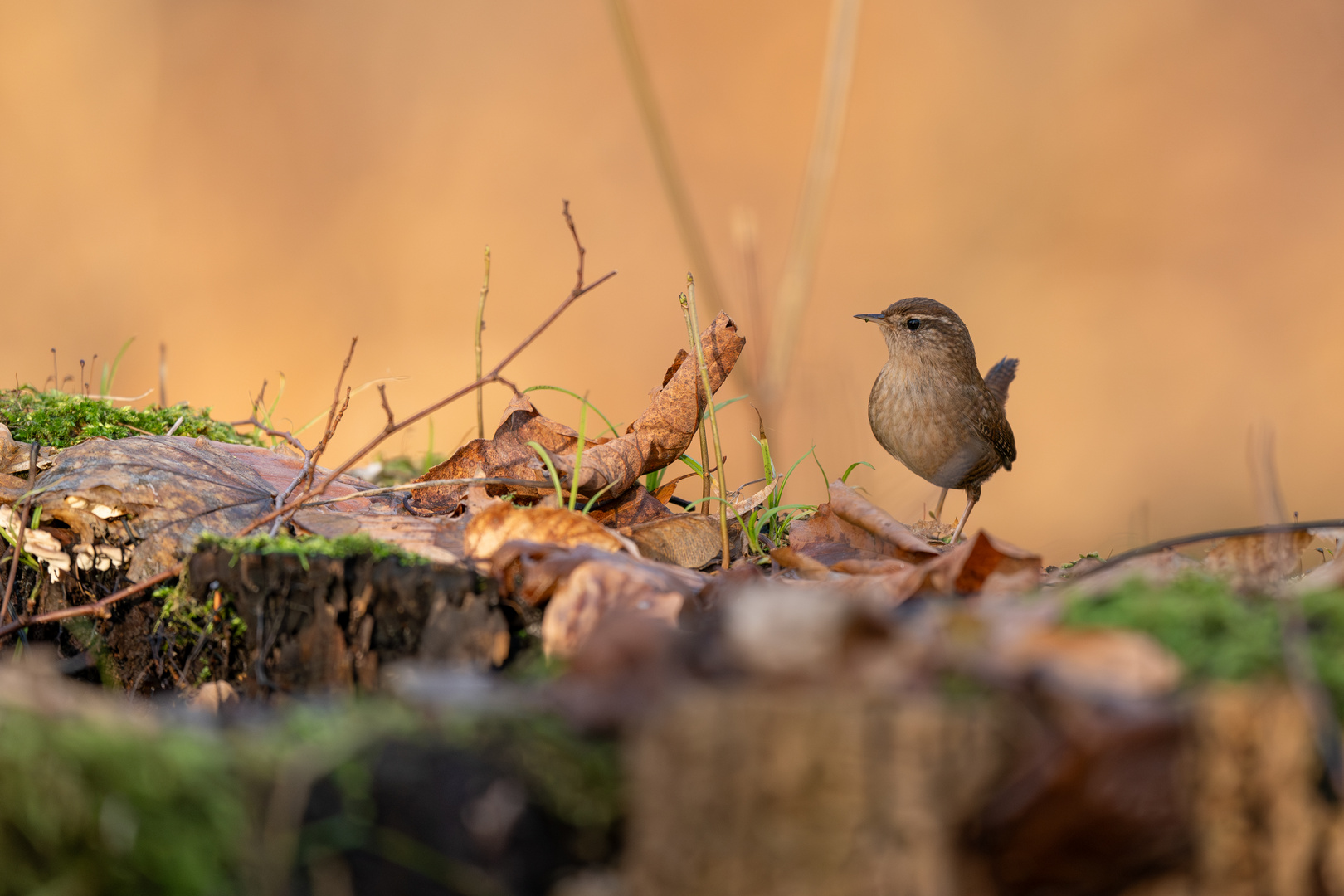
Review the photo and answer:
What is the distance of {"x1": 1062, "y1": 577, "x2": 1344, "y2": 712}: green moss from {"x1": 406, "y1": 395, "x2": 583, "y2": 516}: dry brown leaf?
5.39ft

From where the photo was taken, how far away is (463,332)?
8789 millimetres

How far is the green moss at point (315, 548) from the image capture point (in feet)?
6.54

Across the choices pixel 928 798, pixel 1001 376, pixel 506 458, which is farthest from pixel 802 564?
pixel 1001 376

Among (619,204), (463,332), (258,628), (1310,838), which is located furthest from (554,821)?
(619,204)

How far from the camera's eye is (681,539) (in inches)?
102

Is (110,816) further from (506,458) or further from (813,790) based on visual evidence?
(506,458)

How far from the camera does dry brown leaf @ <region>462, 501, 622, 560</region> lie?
214cm

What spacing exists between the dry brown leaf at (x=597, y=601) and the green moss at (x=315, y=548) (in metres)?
0.35

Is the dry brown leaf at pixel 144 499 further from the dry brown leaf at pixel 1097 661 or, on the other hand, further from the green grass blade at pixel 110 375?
the dry brown leaf at pixel 1097 661

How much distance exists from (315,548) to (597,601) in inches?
24.7

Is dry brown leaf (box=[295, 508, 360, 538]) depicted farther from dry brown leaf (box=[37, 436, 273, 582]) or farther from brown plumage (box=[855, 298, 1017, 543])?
brown plumage (box=[855, 298, 1017, 543])

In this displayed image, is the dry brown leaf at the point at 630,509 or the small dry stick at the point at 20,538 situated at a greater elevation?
the dry brown leaf at the point at 630,509

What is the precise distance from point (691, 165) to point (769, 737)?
9.28 m

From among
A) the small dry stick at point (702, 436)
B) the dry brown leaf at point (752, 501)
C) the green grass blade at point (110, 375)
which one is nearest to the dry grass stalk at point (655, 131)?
the small dry stick at point (702, 436)
